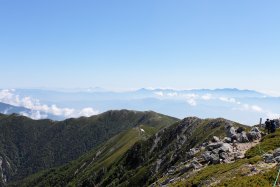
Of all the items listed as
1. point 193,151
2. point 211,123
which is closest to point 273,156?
point 193,151

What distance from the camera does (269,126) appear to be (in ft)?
215

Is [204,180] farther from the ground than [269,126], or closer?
closer

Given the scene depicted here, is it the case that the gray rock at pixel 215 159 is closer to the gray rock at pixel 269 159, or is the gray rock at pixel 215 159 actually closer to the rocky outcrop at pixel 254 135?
the gray rock at pixel 269 159

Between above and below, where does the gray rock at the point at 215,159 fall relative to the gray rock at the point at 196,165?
above

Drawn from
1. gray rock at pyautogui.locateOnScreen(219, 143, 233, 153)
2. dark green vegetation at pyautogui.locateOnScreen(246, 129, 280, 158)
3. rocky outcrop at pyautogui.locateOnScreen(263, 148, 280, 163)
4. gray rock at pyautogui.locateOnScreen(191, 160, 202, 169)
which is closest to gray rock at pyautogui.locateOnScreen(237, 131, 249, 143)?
gray rock at pyautogui.locateOnScreen(219, 143, 233, 153)

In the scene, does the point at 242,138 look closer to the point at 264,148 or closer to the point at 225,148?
the point at 225,148

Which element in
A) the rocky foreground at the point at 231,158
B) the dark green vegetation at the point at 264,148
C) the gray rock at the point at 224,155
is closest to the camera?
the rocky foreground at the point at 231,158

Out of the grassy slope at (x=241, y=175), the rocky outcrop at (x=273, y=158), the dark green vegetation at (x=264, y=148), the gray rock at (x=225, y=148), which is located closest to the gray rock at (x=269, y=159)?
the rocky outcrop at (x=273, y=158)

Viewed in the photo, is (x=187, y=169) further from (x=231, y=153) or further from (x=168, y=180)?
(x=231, y=153)

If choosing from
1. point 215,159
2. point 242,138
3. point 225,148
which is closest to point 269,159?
point 215,159

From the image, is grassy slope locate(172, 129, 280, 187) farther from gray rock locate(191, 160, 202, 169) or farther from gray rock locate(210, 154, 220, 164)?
gray rock locate(191, 160, 202, 169)

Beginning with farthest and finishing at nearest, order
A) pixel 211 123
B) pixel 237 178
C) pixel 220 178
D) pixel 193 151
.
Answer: pixel 211 123
pixel 193 151
pixel 220 178
pixel 237 178

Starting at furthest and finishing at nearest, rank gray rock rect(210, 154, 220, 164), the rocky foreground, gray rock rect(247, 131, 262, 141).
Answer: gray rock rect(247, 131, 262, 141) < gray rock rect(210, 154, 220, 164) < the rocky foreground

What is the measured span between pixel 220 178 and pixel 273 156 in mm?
7576
